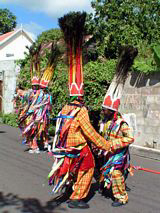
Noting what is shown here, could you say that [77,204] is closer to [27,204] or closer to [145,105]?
[27,204]

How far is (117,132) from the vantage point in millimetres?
4328

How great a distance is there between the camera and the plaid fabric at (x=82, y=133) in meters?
4.05

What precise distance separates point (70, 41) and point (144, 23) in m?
7.45

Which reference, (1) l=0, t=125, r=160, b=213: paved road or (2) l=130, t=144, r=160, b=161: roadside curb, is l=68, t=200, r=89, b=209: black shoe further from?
(2) l=130, t=144, r=160, b=161: roadside curb

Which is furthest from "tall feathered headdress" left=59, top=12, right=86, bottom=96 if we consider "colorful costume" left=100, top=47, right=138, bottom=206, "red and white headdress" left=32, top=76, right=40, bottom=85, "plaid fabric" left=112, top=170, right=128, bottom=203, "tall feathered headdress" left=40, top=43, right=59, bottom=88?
"red and white headdress" left=32, top=76, right=40, bottom=85

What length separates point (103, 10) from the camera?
1148cm

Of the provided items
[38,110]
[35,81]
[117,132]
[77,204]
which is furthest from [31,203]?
[35,81]

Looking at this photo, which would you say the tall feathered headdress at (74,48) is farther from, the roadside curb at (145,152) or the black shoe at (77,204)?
the roadside curb at (145,152)

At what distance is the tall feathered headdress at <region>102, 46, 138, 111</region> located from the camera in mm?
4293

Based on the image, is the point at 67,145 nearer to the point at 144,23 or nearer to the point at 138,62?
the point at 138,62

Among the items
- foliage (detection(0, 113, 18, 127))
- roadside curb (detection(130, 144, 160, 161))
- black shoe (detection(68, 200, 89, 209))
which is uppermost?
foliage (detection(0, 113, 18, 127))

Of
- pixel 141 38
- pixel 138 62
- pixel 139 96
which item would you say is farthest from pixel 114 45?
pixel 139 96

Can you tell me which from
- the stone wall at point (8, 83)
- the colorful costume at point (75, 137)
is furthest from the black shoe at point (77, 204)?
the stone wall at point (8, 83)

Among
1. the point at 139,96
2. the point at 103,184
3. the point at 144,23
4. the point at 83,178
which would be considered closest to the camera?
the point at 83,178
